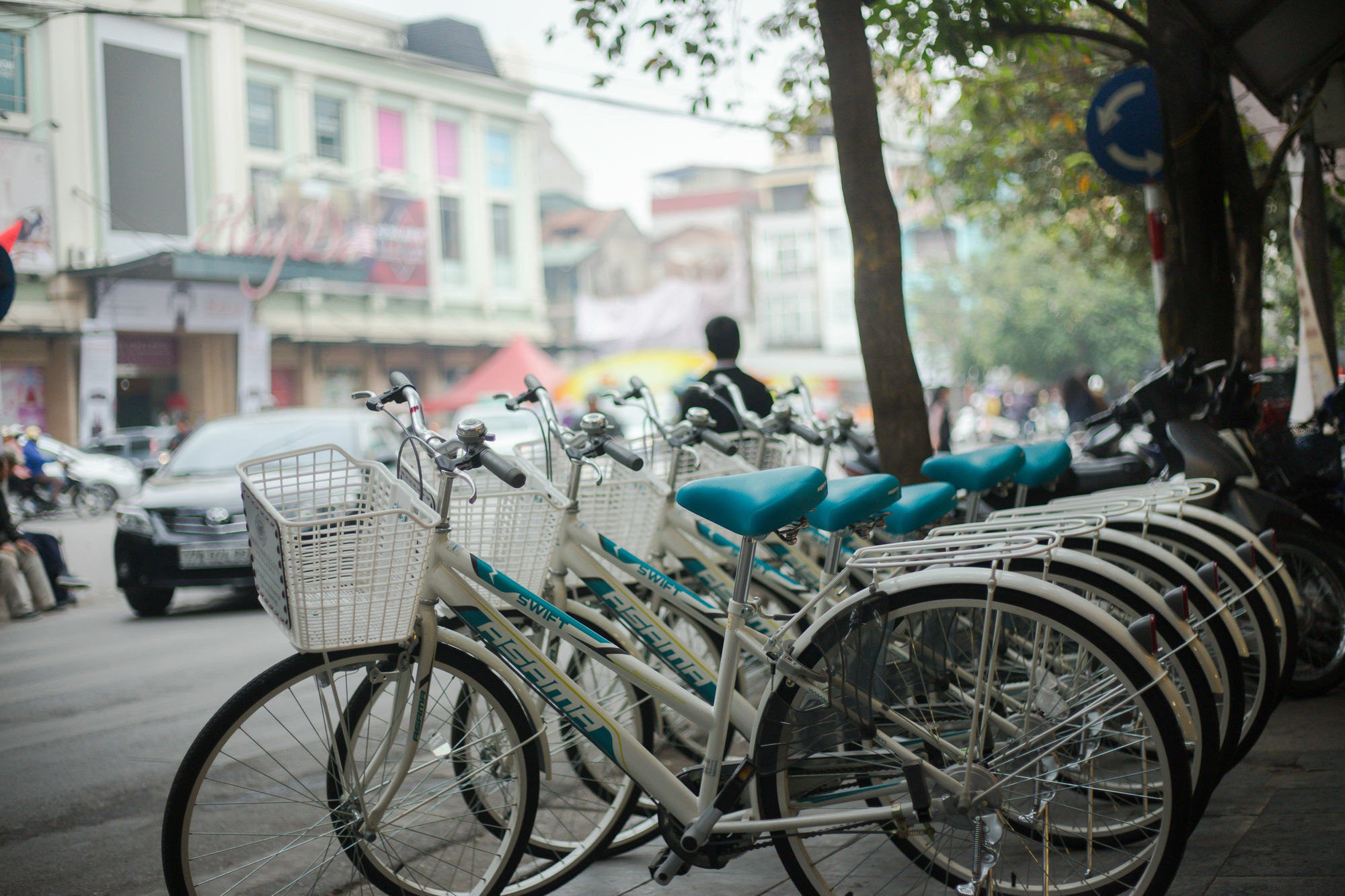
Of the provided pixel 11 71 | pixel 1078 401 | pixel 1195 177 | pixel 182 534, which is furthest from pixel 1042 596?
pixel 11 71

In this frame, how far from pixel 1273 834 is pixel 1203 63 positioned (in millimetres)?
4313

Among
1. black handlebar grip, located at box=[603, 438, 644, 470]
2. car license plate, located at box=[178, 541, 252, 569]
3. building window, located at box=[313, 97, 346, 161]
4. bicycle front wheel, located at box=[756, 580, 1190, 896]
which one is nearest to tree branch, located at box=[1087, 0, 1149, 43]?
black handlebar grip, located at box=[603, 438, 644, 470]

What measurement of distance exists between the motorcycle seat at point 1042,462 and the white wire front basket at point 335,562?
188cm

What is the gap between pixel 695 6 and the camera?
6328 mm

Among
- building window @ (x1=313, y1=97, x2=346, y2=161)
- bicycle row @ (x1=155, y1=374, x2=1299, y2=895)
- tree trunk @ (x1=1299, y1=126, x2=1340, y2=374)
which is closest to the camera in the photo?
bicycle row @ (x1=155, y1=374, x2=1299, y2=895)

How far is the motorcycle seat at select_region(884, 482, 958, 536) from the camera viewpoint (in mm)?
2643

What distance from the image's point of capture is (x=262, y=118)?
91.8 feet

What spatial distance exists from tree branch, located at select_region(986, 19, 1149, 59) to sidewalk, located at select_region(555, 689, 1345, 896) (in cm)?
380

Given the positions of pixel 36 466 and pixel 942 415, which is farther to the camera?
pixel 36 466

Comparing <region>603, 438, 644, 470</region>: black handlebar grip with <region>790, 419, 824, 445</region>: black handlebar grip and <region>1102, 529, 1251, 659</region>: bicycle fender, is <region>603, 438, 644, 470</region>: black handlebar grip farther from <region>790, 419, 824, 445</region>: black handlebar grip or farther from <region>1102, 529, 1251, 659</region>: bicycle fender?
<region>790, 419, 824, 445</region>: black handlebar grip

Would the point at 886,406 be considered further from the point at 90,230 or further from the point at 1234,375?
the point at 90,230

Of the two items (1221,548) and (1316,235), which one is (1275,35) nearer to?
(1316,235)

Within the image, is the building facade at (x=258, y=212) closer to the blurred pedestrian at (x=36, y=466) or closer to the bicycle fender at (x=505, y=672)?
the blurred pedestrian at (x=36, y=466)

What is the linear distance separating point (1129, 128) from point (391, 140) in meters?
28.6
